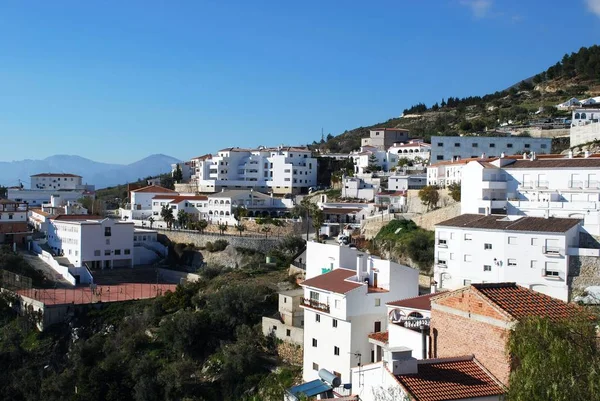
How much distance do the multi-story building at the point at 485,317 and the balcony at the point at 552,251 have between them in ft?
37.6

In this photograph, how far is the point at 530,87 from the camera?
94.2m

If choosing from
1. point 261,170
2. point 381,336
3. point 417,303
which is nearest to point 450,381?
point 417,303

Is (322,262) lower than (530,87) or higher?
lower

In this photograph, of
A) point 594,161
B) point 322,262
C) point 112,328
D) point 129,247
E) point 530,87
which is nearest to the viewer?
point 322,262

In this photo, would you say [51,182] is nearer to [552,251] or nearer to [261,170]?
[261,170]

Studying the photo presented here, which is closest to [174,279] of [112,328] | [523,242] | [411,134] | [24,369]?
[112,328]

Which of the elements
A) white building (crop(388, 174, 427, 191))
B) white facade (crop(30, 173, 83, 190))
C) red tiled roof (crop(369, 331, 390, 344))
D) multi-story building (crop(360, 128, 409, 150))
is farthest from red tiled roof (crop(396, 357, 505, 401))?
white facade (crop(30, 173, 83, 190))

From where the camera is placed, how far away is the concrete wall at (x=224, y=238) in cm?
4769

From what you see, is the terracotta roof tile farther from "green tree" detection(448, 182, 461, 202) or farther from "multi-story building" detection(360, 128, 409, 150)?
"multi-story building" detection(360, 128, 409, 150)

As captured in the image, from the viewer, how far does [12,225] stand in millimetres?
56312

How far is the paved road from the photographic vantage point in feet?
147

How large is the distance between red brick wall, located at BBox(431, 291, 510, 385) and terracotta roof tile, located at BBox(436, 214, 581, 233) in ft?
41.4

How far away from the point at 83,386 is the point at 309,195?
35808mm

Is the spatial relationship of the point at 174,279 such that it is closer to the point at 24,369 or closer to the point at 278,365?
the point at 24,369
